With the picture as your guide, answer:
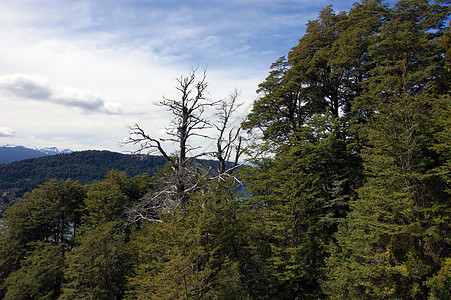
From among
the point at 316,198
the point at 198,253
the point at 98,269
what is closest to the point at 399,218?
the point at 316,198

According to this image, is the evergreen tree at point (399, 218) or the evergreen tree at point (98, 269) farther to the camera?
the evergreen tree at point (98, 269)

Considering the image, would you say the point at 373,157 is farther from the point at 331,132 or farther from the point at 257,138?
the point at 257,138

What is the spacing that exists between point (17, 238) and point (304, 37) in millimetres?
34159

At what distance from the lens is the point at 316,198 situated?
48.5 ft

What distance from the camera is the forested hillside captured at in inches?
383

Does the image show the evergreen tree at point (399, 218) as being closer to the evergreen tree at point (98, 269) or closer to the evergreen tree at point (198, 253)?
the evergreen tree at point (198, 253)

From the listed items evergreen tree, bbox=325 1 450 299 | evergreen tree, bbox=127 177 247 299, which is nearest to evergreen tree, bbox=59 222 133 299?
evergreen tree, bbox=127 177 247 299

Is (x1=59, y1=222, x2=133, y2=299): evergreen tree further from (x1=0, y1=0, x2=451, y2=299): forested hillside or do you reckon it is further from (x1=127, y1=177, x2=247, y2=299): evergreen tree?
(x1=127, y1=177, x2=247, y2=299): evergreen tree

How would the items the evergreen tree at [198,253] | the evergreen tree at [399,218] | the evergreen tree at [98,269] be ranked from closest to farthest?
the evergreen tree at [399,218]
the evergreen tree at [198,253]
the evergreen tree at [98,269]

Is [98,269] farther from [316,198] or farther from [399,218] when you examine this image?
[399,218]

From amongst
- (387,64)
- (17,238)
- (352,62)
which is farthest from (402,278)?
(17,238)

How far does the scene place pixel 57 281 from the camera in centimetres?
2095

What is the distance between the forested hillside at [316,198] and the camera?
9.72 metres

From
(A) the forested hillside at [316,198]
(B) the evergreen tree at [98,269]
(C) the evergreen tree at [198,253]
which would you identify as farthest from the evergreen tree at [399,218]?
(B) the evergreen tree at [98,269]
